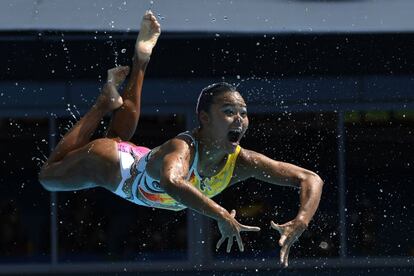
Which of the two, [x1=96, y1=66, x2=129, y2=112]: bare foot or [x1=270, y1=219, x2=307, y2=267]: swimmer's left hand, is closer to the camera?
[x1=270, y1=219, x2=307, y2=267]: swimmer's left hand

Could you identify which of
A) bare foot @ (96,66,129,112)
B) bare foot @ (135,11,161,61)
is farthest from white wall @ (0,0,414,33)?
bare foot @ (96,66,129,112)

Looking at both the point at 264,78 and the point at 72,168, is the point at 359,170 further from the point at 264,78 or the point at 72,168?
the point at 72,168

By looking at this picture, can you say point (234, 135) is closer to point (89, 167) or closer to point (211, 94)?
point (211, 94)

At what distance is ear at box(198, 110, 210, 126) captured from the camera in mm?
8166

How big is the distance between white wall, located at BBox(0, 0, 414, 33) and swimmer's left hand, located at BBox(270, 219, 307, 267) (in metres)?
6.52

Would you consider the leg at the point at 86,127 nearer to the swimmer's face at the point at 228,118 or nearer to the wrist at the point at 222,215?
the swimmer's face at the point at 228,118

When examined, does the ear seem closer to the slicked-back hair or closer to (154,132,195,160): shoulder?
the slicked-back hair

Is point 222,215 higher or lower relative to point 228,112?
lower

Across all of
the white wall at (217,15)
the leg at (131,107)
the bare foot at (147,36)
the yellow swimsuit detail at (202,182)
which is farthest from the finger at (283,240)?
the white wall at (217,15)

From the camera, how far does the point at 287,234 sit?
24.3 feet

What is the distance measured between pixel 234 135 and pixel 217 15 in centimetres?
616

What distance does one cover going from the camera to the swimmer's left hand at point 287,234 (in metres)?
7.33

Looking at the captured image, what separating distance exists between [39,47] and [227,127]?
631cm

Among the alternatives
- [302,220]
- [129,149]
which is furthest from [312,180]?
[129,149]
